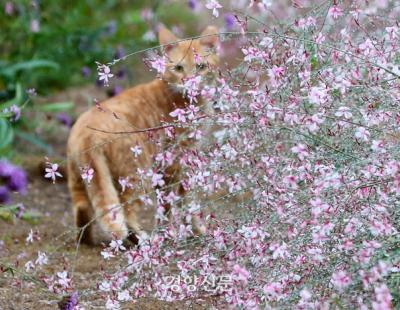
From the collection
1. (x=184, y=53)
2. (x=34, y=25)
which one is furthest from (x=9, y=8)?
(x=184, y=53)

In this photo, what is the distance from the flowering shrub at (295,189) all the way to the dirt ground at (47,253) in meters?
0.16

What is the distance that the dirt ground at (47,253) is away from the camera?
3035 millimetres

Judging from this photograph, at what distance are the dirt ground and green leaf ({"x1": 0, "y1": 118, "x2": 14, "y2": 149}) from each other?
0.38 m

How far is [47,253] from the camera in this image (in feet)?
11.8

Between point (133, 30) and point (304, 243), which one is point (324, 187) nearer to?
point (304, 243)

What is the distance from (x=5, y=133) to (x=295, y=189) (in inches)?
94.6

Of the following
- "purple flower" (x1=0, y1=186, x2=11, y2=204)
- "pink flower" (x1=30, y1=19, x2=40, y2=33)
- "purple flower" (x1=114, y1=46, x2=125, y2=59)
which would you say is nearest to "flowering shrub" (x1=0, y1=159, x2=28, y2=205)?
"purple flower" (x1=0, y1=186, x2=11, y2=204)

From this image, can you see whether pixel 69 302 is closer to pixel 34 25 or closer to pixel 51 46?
pixel 34 25

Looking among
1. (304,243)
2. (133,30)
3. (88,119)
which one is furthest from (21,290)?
(133,30)

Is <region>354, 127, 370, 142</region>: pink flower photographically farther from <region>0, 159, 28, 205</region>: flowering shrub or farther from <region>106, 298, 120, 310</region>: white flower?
<region>0, 159, 28, 205</region>: flowering shrub

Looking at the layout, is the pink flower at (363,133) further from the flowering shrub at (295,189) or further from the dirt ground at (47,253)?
the dirt ground at (47,253)

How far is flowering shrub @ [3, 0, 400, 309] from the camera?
237 cm

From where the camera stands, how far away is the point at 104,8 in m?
7.79

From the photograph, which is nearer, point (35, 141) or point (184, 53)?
point (184, 53)
